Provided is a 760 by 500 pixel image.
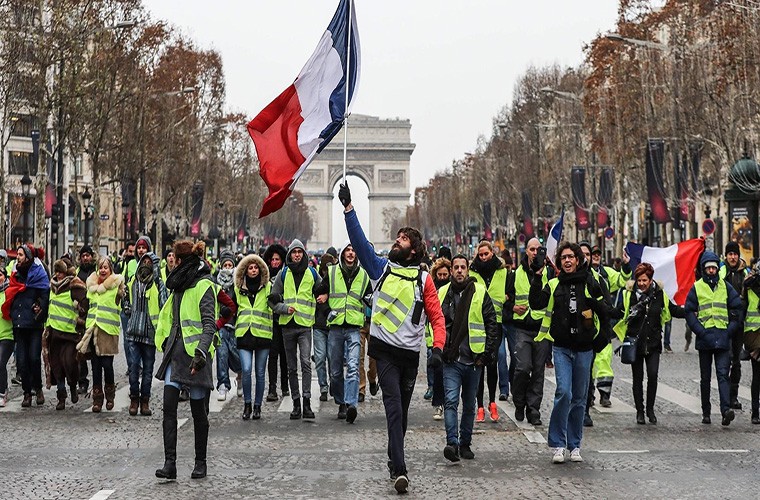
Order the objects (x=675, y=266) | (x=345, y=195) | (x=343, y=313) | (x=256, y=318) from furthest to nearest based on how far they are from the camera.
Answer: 1. (x=675, y=266)
2. (x=343, y=313)
3. (x=256, y=318)
4. (x=345, y=195)

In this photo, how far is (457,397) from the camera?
12078 millimetres

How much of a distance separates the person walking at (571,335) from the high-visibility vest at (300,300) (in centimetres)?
397

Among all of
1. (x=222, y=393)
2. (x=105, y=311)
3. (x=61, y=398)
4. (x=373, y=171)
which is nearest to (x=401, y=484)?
(x=105, y=311)

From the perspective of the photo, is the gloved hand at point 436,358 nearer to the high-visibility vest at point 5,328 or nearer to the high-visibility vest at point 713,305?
the high-visibility vest at point 713,305

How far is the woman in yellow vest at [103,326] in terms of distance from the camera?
15539 millimetres

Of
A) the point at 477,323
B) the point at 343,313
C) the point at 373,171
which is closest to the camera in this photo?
the point at 477,323

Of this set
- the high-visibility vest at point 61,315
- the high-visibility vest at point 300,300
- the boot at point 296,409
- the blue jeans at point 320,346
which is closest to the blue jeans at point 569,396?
the boot at point 296,409

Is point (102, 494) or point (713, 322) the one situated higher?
point (713, 322)

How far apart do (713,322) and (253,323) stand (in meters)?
4.43

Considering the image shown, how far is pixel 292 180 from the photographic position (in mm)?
12781

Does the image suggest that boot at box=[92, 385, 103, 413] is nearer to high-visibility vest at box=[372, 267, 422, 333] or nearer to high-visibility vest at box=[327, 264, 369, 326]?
high-visibility vest at box=[327, 264, 369, 326]

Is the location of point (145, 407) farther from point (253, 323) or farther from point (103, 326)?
point (253, 323)

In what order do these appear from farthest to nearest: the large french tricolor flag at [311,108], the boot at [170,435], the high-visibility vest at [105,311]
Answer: the high-visibility vest at [105,311], the large french tricolor flag at [311,108], the boot at [170,435]

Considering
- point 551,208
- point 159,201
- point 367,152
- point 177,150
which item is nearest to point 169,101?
point 177,150
